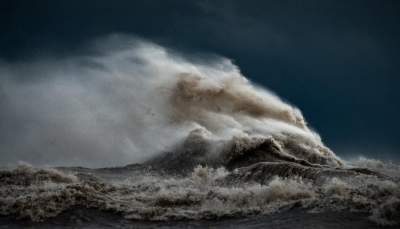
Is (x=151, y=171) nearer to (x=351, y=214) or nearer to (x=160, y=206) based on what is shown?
(x=160, y=206)

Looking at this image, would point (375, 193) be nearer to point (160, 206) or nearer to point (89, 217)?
point (160, 206)

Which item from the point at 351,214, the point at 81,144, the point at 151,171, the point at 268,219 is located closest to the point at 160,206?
the point at 268,219

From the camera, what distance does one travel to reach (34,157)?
1219 inches

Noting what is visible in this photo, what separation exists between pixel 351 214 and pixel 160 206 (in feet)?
15.8

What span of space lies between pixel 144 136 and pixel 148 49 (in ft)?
25.9

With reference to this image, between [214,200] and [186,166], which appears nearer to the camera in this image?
[214,200]

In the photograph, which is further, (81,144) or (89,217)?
(81,144)

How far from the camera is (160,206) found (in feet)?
37.4

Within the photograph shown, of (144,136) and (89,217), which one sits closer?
(89,217)

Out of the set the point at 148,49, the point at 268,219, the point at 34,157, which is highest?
the point at 148,49

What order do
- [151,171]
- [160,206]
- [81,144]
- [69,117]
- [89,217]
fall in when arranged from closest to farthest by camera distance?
[89,217] → [160,206] → [151,171] → [81,144] → [69,117]

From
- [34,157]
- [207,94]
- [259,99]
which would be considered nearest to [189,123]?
[207,94]

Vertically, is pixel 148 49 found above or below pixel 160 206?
above

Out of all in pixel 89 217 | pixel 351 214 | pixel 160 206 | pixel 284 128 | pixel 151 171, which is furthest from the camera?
pixel 284 128
